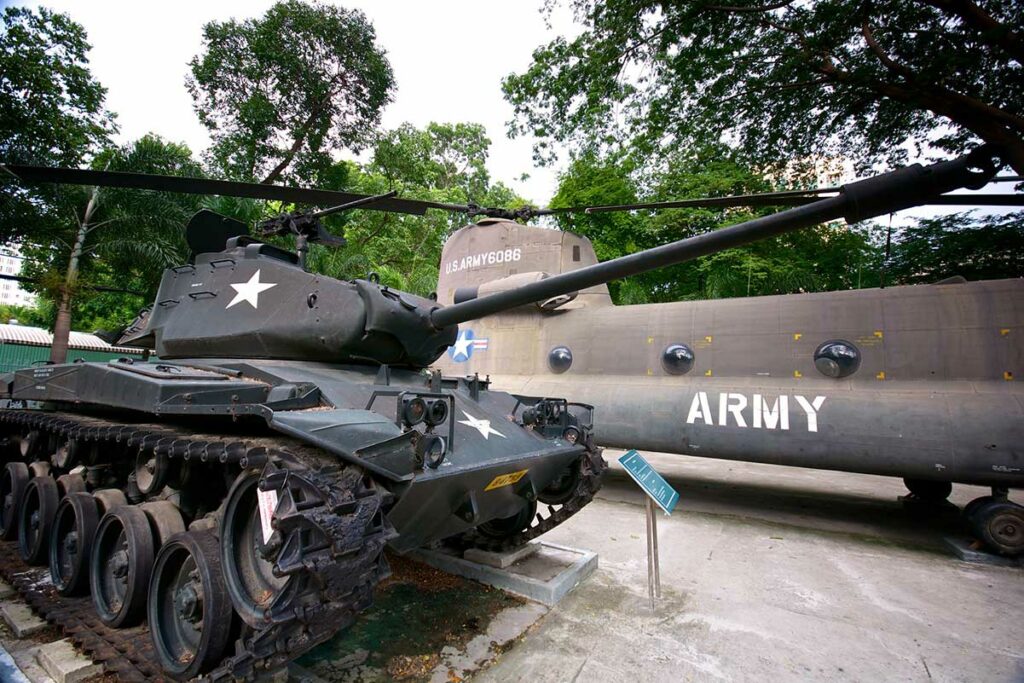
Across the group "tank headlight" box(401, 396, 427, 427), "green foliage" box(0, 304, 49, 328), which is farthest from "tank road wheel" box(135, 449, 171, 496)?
"green foliage" box(0, 304, 49, 328)

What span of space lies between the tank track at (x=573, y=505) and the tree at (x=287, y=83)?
17.8m

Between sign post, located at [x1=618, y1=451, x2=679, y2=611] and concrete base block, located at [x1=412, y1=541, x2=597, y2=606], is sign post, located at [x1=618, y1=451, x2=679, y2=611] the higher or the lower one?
the higher one

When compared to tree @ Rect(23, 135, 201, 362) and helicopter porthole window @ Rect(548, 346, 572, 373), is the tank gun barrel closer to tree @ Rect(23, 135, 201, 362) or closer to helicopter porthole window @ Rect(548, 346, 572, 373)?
helicopter porthole window @ Rect(548, 346, 572, 373)

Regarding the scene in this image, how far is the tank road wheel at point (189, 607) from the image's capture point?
308 cm

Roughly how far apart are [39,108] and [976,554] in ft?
60.9

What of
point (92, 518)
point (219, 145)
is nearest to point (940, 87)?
point (92, 518)

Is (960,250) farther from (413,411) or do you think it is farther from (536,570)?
(413,411)

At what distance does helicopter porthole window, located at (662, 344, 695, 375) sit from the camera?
855 cm

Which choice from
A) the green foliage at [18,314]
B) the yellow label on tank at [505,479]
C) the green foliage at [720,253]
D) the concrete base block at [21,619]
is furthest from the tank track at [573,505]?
the green foliage at [18,314]

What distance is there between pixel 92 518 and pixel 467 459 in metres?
3.11

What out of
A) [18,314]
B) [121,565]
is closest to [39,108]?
[121,565]

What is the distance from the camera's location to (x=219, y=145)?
19.4 meters

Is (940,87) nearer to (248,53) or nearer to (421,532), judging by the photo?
(421,532)

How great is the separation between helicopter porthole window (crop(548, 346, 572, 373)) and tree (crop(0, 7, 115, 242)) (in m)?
11.6
